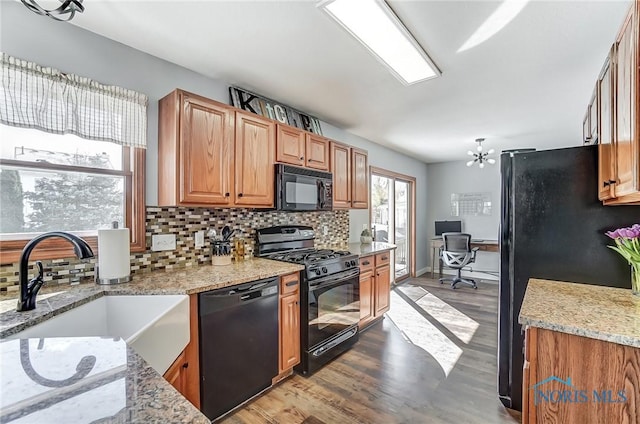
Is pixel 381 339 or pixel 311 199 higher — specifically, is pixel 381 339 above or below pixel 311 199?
below

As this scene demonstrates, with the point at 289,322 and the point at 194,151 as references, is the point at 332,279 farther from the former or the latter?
the point at 194,151

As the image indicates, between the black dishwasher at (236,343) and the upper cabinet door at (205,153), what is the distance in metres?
0.71

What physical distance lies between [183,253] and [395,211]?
163 inches

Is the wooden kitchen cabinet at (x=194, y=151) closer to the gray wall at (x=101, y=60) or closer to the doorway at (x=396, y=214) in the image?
the gray wall at (x=101, y=60)

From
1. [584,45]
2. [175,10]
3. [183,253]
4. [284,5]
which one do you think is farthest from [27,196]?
[584,45]

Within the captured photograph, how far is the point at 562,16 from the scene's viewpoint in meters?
1.63

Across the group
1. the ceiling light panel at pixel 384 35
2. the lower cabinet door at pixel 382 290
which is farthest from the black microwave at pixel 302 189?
the ceiling light panel at pixel 384 35

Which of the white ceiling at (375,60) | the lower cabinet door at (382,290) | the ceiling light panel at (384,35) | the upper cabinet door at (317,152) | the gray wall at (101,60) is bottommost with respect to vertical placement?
the lower cabinet door at (382,290)

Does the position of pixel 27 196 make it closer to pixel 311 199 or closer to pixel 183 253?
pixel 183 253

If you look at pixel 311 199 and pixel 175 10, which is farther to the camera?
pixel 311 199

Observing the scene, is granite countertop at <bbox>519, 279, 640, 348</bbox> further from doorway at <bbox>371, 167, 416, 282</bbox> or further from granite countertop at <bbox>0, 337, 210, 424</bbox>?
doorway at <bbox>371, 167, 416, 282</bbox>

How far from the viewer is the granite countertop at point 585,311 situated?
112 centimetres

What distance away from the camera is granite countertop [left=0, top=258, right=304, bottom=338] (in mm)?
1168

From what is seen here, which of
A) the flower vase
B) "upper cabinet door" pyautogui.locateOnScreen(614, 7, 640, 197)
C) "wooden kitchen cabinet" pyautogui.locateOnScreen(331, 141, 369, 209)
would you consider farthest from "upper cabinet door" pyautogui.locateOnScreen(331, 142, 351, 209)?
the flower vase
